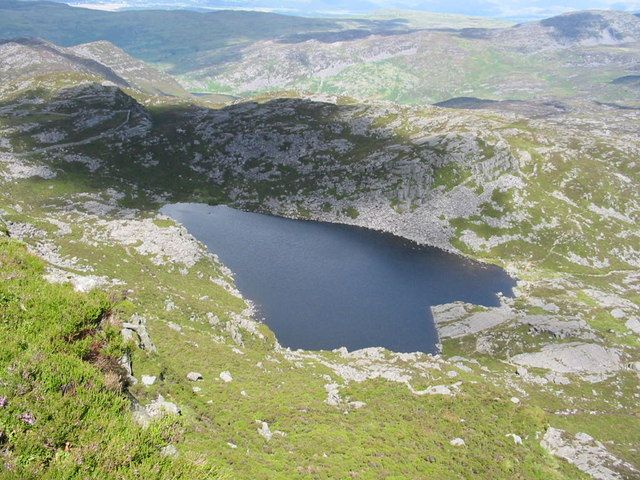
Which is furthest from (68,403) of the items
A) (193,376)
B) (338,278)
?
(338,278)

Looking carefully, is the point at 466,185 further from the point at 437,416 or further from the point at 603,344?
the point at 437,416

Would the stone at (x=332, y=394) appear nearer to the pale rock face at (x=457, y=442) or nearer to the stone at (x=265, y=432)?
the stone at (x=265, y=432)

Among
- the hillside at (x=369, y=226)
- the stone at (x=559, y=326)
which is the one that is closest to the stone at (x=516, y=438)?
the hillside at (x=369, y=226)

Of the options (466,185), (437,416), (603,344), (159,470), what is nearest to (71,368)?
(159,470)

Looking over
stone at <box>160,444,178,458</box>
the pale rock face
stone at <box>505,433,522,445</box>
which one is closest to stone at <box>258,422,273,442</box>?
the pale rock face

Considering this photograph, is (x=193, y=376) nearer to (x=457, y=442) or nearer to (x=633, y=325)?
(x=457, y=442)
